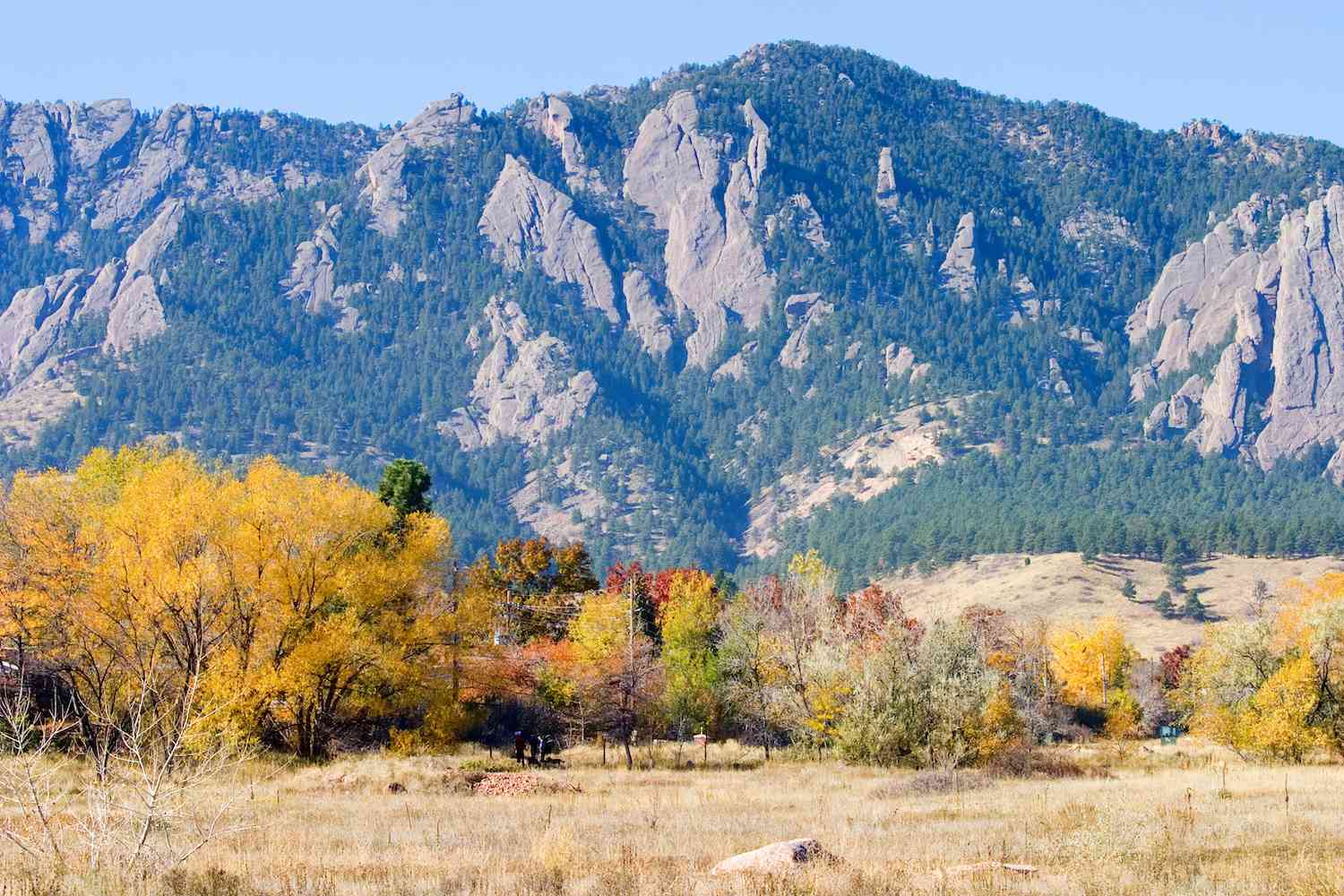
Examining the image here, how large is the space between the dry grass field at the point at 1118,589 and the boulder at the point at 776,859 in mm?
130189

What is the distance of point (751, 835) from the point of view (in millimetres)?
29469

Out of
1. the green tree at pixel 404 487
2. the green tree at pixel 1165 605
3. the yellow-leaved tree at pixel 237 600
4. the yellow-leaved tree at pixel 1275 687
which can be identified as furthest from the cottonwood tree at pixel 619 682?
the green tree at pixel 1165 605

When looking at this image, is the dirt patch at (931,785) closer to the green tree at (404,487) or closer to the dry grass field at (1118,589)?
the green tree at (404,487)

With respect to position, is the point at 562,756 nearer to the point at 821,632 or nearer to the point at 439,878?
the point at 821,632

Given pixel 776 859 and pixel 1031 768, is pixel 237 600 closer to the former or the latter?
pixel 1031 768

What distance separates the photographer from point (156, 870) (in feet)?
65.9

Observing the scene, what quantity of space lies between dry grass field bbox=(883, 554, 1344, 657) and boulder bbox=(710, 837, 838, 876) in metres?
130

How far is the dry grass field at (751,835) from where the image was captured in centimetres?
2114

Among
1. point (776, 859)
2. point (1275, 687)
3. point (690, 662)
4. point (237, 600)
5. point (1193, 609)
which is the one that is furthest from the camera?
point (1193, 609)

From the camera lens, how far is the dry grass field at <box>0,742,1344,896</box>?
69.4 ft

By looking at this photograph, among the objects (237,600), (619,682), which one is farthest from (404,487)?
(237,600)

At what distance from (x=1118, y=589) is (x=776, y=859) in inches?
6472

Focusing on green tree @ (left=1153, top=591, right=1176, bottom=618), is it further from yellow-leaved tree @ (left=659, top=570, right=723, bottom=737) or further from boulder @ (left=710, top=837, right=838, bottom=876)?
boulder @ (left=710, top=837, right=838, bottom=876)

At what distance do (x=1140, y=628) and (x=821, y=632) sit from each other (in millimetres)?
104448
